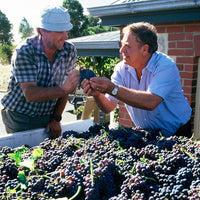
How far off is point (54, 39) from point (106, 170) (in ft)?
5.55

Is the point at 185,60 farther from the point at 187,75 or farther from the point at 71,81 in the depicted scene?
the point at 71,81

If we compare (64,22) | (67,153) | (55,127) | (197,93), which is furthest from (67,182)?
(197,93)

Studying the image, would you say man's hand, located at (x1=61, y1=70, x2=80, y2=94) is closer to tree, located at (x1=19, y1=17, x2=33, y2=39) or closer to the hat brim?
the hat brim

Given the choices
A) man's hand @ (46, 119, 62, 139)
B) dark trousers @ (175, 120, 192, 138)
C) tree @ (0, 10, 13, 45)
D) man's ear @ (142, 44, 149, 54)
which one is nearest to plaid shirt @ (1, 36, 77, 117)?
man's hand @ (46, 119, 62, 139)

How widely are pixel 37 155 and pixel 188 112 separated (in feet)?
5.17

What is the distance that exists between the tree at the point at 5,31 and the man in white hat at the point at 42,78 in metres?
54.7

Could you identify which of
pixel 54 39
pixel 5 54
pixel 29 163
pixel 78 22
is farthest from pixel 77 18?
pixel 29 163

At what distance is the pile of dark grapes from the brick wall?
7.73ft

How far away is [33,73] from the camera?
2760 millimetres

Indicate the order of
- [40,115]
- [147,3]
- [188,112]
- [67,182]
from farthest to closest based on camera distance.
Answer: [147,3], [40,115], [188,112], [67,182]

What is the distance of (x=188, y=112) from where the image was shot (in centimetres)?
280

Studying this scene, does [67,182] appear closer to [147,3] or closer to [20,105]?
[20,105]

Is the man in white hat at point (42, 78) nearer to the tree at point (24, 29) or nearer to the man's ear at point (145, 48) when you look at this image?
the man's ear at point (145, 48)

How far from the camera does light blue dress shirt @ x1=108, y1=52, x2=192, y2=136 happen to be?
8.18 ft
